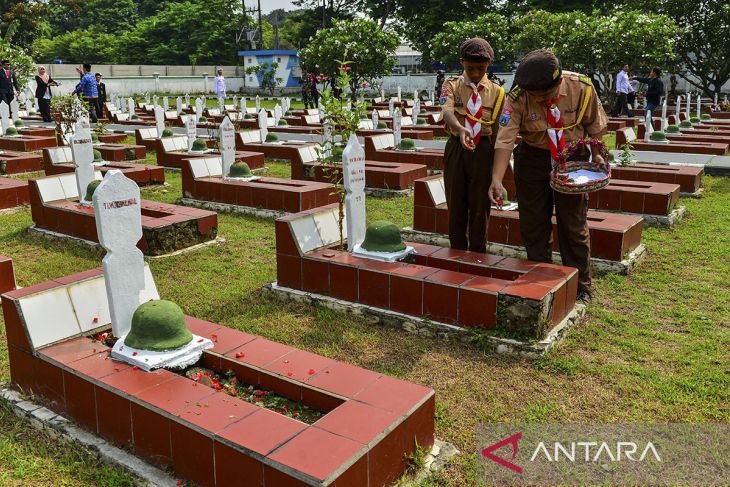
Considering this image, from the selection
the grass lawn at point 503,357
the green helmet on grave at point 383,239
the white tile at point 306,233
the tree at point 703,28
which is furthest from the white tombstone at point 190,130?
the tree at point 703,28

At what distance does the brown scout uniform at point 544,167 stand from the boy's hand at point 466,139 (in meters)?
0.18

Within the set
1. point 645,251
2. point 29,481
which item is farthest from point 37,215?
point 645,251

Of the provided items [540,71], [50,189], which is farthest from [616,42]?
[540,71]

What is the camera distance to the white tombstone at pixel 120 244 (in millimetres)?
3248

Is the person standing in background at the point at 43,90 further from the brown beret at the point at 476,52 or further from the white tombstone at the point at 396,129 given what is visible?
the brown beret at the point at 476,52

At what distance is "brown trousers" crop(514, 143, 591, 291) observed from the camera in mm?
4348

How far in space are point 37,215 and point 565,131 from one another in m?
5.32

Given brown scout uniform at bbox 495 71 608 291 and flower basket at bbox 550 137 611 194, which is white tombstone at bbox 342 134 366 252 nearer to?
brown scout uniform at bbox 495 71 608 291

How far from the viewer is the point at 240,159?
9875mm

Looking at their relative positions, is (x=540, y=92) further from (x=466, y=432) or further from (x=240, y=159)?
(x=240, y=159)

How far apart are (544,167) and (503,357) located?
1296mm

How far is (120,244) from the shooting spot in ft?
11.0

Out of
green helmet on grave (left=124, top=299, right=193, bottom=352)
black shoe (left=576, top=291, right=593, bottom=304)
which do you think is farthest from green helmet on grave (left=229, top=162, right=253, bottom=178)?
green helmet on grave (left=124, top=299, right=193, bottom=352)

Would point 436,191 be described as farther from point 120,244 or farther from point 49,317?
point 49,317
